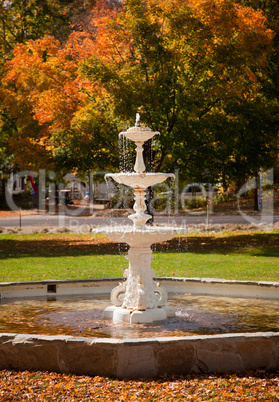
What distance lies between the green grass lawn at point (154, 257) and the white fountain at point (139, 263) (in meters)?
4.89

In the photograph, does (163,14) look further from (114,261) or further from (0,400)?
(0,400)

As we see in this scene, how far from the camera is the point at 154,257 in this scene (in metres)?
15.3

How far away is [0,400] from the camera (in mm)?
5430

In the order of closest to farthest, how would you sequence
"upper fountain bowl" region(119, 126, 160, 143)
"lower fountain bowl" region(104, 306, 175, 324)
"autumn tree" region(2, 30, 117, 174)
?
"lower fountain bowl" region(104, 306, 175, 324), "upper fountain bowl" region(119, 126, 160, 143), "autumn tree" region(2, 30, 117, 174)

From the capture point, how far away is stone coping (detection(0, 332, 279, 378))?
245 inches

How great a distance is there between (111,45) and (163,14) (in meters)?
2.36

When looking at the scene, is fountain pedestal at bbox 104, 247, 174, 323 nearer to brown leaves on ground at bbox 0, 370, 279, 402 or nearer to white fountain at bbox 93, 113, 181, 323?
white fountain at bbox 93, 113, 181, 323

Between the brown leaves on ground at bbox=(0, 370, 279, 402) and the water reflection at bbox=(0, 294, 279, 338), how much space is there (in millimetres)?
1665

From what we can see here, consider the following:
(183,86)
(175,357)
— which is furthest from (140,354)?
(183,86)

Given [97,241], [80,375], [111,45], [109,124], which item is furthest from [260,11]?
[80,375]

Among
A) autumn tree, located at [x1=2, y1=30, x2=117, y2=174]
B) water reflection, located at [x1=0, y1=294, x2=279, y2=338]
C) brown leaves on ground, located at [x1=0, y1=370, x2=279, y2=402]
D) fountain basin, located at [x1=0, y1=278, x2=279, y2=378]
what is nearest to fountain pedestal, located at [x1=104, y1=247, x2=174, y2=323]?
water reflection, located at [x1=0, y1=294, x2=279, y2=338]

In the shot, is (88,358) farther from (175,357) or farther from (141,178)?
(141,178)

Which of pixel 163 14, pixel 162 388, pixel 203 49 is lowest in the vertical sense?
pixel 162 388

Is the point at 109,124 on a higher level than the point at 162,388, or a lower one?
higher
